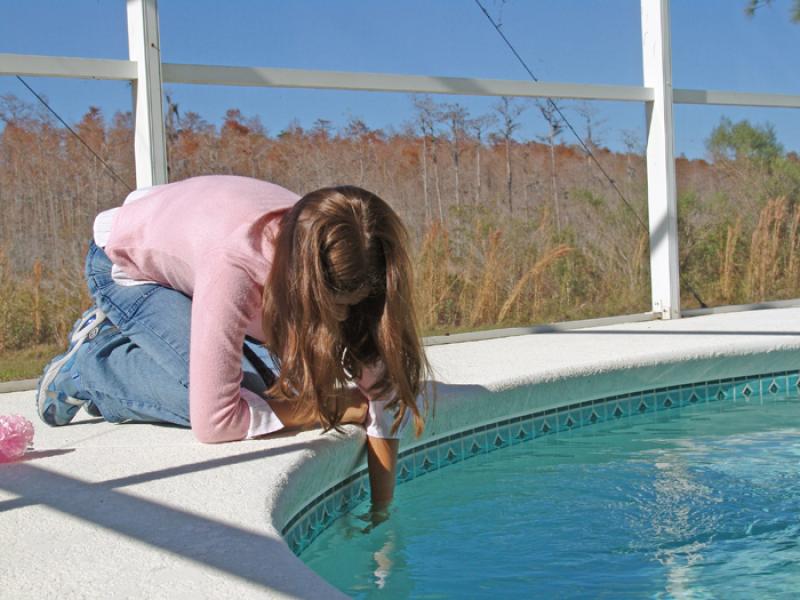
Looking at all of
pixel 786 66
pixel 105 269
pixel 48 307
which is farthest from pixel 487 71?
pixel 105 269

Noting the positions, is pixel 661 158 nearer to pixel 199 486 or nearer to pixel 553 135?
pixel 553 135

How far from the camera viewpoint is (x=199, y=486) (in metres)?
2.29

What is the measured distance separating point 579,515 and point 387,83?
3.08 m

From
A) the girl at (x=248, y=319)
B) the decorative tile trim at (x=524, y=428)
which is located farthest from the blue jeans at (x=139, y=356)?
the decorative tile trim at (x=524, y=428)

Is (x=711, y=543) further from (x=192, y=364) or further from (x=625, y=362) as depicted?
(x=625, y=362)

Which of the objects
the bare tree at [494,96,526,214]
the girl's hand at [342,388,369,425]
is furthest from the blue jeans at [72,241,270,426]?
the bare tree at [494,96,526,214]

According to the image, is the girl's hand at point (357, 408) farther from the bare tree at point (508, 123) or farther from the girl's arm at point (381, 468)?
the bare tree at point (508, 123)

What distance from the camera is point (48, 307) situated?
14.9 ft

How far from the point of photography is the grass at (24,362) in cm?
441

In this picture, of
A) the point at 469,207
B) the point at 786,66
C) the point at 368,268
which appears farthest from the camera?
the point at 786,66

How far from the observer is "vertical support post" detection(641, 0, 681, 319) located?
617 cm

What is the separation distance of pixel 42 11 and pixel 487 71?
2.85m

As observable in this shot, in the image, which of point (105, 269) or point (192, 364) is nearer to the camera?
point (192, 364)

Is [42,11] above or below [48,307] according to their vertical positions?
above
